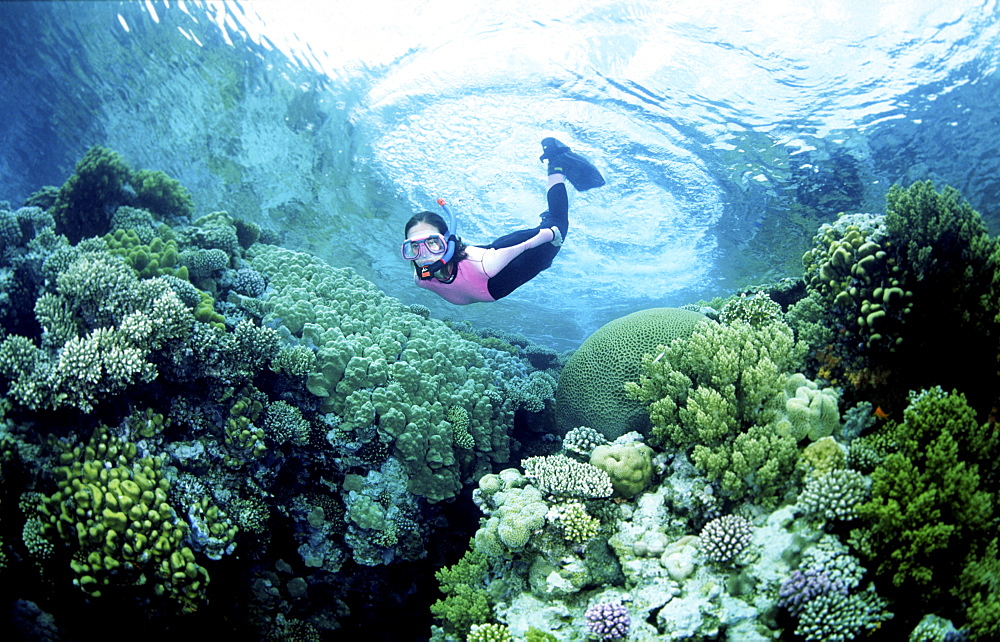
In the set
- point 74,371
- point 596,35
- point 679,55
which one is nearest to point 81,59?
point 74,371

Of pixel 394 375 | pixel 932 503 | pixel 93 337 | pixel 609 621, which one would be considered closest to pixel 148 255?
pixel 93 337

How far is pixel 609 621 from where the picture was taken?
3.30 metres

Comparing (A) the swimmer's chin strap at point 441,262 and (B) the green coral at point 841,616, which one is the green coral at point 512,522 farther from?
(A) the swimmer's chin strap at point 441,262

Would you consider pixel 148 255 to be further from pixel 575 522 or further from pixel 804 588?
pixel 804 588

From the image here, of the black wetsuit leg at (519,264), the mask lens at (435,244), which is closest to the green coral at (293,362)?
the mask lens at (435,244)

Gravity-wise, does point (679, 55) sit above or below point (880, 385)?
above

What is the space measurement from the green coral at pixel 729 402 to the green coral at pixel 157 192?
8.97 m

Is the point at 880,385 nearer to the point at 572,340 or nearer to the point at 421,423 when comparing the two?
the point at 421,423

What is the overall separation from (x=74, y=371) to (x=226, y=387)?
131cm

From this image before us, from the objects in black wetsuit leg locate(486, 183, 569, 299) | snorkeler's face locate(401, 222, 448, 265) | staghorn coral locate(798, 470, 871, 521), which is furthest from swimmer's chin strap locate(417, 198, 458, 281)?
staghorn coral locate(798, 470, 871, 521)

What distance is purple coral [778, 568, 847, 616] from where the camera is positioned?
9.29ft

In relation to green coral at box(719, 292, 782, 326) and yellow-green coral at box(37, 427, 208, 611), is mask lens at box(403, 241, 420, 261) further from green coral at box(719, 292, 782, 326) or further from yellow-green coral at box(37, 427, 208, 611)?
green coral at box(719, 292, 782, 326)

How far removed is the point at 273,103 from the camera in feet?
40.4

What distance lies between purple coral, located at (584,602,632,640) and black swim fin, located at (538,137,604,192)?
7385mm
